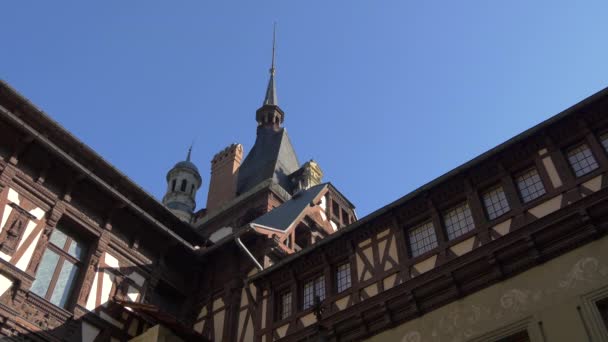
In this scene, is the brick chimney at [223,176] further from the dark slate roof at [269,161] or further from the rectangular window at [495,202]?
the rectangular window at [495,202]

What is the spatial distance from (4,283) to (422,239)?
889cm

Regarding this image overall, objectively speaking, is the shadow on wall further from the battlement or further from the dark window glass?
the battlement

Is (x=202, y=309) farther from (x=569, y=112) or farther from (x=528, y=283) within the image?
(x=569, y=112)

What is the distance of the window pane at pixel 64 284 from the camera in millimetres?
14680

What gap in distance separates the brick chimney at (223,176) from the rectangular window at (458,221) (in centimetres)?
2227

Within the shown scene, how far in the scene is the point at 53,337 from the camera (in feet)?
45.5

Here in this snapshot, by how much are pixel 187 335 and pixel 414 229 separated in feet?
19.2

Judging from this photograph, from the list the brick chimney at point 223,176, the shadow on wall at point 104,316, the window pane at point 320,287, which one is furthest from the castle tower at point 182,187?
the window pane at point 320,287

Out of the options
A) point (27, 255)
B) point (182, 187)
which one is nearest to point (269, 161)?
point (182, 187)

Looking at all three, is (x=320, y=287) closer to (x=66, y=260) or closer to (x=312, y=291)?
(x=312, y=291)

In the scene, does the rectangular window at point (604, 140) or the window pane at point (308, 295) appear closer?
the rectangular window at point (604, 140)

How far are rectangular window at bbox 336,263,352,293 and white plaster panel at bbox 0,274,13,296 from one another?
7100 mm

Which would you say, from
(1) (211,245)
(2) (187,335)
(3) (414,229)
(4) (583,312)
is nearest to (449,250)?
(3) (414,229)

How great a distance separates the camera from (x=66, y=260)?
50.2 feet
